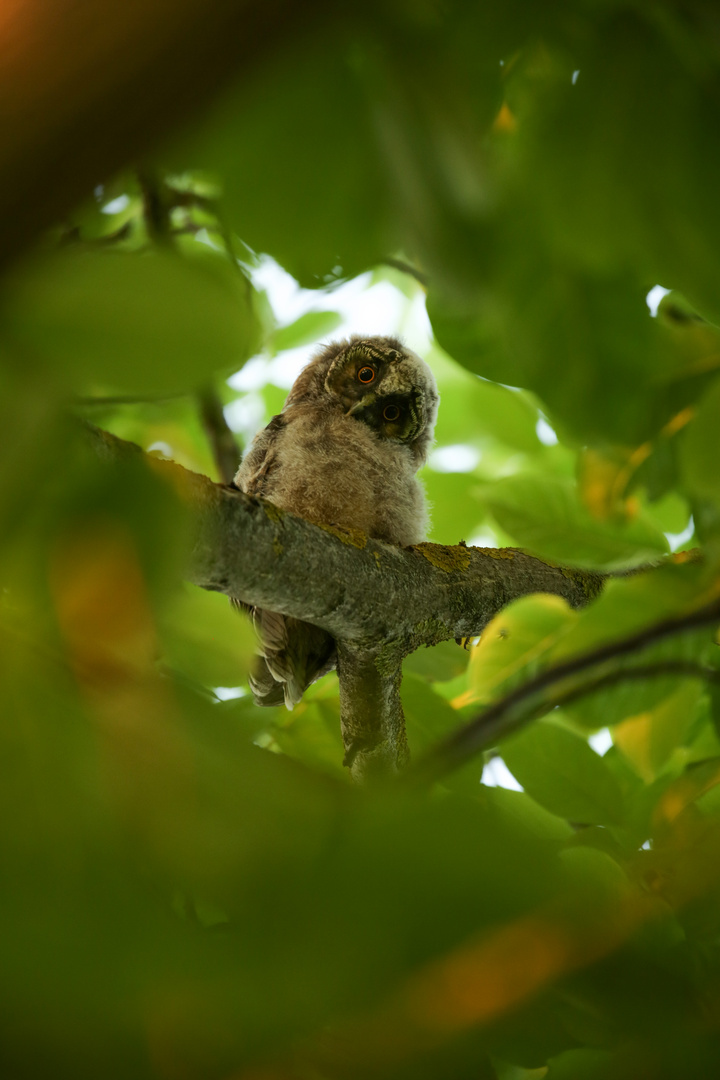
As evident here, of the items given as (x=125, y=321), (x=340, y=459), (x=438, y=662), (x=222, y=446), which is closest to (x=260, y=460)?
(x=340, y=459)

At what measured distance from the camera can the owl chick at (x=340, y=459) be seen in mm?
2141

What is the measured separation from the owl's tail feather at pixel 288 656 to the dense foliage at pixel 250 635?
1445mm

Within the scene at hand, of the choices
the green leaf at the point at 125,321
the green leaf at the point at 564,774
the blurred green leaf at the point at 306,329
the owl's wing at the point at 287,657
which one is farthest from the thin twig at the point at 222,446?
the green leaf at the point at 125,321

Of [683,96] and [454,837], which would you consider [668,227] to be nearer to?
[683,96]

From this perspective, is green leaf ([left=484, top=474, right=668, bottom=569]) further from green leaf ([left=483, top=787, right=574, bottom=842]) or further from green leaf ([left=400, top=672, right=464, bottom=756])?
green leaf ([left=400, top=672, right=464, bottom=756])

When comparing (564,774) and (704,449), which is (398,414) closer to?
(564,774)

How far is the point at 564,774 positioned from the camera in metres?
1.20

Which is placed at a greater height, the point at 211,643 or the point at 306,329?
the point at 306,329

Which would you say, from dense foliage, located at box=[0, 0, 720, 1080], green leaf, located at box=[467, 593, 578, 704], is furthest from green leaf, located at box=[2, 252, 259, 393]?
green leaf, located at box=[467, 593, 578, 704]

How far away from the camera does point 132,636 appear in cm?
39

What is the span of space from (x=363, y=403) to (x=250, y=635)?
2479 millimetres

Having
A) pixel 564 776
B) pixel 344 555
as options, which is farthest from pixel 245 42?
pixel 344 555

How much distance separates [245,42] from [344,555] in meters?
1.44

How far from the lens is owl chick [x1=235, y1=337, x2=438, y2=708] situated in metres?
2.14
